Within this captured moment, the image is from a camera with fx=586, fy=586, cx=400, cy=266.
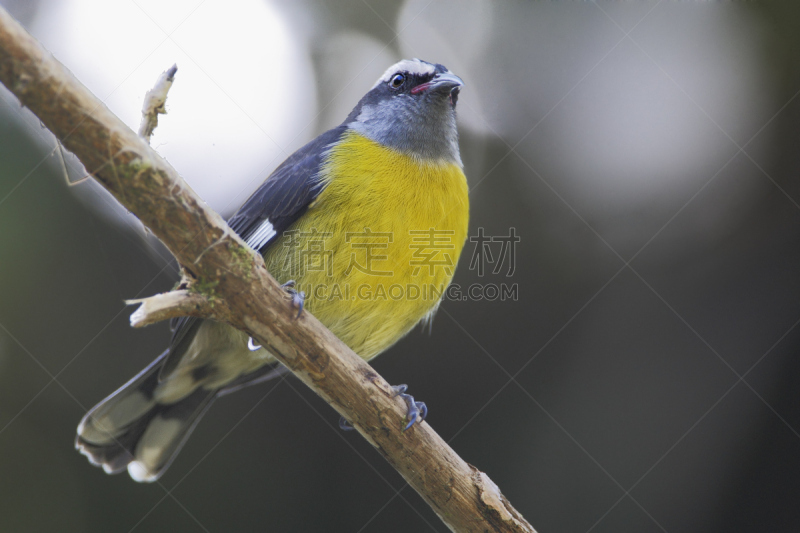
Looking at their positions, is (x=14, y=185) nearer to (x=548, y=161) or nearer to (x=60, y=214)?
(x=60, y=214)

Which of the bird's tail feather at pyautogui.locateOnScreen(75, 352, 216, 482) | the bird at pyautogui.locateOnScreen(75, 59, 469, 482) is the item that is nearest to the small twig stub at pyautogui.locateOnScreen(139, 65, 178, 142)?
the bird at pyautogui.locateOnScreen(75, 59, 469, 482)

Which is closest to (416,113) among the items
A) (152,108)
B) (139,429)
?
(152,108)

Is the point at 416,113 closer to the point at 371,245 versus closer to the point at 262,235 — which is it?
the point at 371,245

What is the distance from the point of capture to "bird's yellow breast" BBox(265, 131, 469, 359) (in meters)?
2.63

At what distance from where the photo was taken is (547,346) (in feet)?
12.1

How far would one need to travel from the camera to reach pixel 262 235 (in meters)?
2.77

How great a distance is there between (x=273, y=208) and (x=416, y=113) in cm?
97

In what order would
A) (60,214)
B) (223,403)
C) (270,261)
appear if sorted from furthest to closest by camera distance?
(223,403)
(60,214)
(270,261)

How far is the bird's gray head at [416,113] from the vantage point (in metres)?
3.09

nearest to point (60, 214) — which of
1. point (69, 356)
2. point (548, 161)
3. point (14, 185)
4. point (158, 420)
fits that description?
point (14, 185)

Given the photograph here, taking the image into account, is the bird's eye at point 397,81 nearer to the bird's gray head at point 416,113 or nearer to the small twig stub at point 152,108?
the bird's gray head at point 416,113

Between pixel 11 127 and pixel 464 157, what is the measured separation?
8.46 ft

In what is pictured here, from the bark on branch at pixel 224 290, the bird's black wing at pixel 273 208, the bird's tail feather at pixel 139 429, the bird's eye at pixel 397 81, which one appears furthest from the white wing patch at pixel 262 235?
the bird's eye at pixel 397 81

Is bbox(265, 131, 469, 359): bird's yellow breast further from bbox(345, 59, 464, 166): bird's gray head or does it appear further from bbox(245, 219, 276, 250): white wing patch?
bbox(345, 59, 464, 166): bird's gray head
